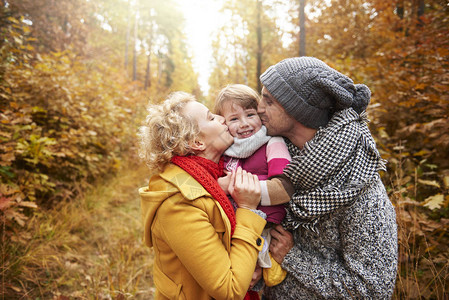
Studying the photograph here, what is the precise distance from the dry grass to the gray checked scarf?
72.0 inches

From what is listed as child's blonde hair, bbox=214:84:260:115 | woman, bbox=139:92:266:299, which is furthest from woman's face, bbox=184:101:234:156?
child's blonde hair, bbox=214:84:260:115

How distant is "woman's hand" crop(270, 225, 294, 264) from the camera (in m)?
1.45

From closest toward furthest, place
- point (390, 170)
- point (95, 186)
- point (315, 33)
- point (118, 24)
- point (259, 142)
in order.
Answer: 1. point (259, 142)
2. point (390, 170)
3. point (95, 186)
4. point (315, 33)
5. point (118, 24)

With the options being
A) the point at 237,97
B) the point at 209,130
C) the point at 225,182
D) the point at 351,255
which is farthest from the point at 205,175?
the point at 351,255

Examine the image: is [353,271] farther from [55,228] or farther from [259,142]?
[55,228]

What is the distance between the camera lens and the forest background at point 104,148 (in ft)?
8.13

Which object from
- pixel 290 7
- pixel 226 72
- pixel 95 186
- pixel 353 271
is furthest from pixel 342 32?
pixel 353 271

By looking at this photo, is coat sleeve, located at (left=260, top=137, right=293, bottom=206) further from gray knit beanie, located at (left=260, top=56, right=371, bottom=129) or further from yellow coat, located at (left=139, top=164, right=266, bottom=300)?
gray knit beanie, located at (left=260, top=56, right=371, bottom=129)

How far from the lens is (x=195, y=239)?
121 cm

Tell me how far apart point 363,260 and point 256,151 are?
800 mm

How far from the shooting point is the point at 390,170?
11.0 ft

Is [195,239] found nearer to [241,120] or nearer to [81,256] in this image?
[241,120]

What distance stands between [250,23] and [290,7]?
1362mm

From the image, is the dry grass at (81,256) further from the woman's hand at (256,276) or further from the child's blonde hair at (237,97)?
the child's blonde hair at (237,97)
